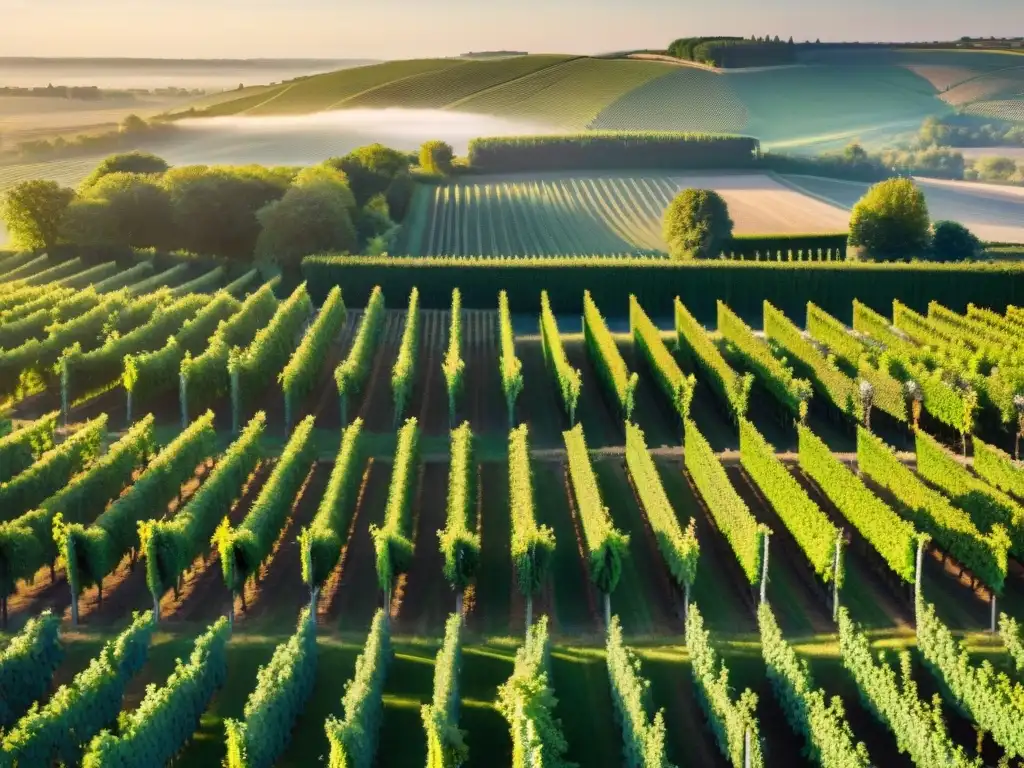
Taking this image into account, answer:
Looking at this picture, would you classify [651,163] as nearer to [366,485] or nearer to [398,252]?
[398,252]

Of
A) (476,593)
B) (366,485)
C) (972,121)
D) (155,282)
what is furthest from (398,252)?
(972,121)

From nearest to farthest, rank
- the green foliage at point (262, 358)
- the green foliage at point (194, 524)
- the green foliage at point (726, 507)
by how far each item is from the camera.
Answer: the green foliage at point (194, 524) → the green foliage at point (726, 507) → the green foliage at point (262, 358)

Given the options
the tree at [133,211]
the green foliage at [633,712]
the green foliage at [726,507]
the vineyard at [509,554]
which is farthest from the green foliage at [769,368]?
the tree at [133,211]

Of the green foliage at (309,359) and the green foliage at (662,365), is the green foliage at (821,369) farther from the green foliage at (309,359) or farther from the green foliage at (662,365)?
the green foliage at (309,359)

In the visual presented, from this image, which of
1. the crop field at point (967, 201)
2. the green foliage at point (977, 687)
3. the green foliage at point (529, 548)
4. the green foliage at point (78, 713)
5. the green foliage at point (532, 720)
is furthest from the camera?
the crop field at point (967, 201)

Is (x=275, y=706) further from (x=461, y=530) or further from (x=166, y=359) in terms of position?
(x=166, y=359)
